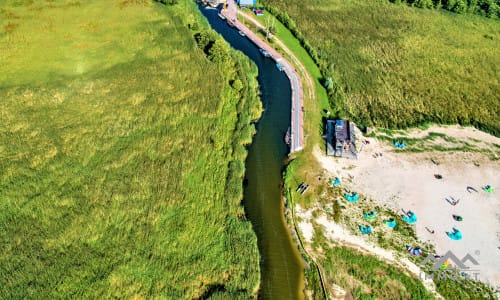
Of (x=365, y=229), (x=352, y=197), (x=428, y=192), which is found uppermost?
(x=428, y=192)

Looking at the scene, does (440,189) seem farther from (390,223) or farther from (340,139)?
(340,139)

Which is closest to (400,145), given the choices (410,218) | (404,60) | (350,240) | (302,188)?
(410,218)

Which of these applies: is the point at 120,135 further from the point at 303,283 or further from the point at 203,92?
the point at 303,283

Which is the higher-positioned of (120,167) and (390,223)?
(390,223)

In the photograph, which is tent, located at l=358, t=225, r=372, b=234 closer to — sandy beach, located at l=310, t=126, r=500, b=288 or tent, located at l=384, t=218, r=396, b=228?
sandy beach, located at l=310, t=126, r=500, b=288

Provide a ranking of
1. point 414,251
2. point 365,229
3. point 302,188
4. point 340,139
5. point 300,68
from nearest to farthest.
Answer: point 414,251
point 365,229
point 302,188
point 340,139
point 300,68

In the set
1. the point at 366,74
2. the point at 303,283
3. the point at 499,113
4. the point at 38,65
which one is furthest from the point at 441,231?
the point at 38,65
